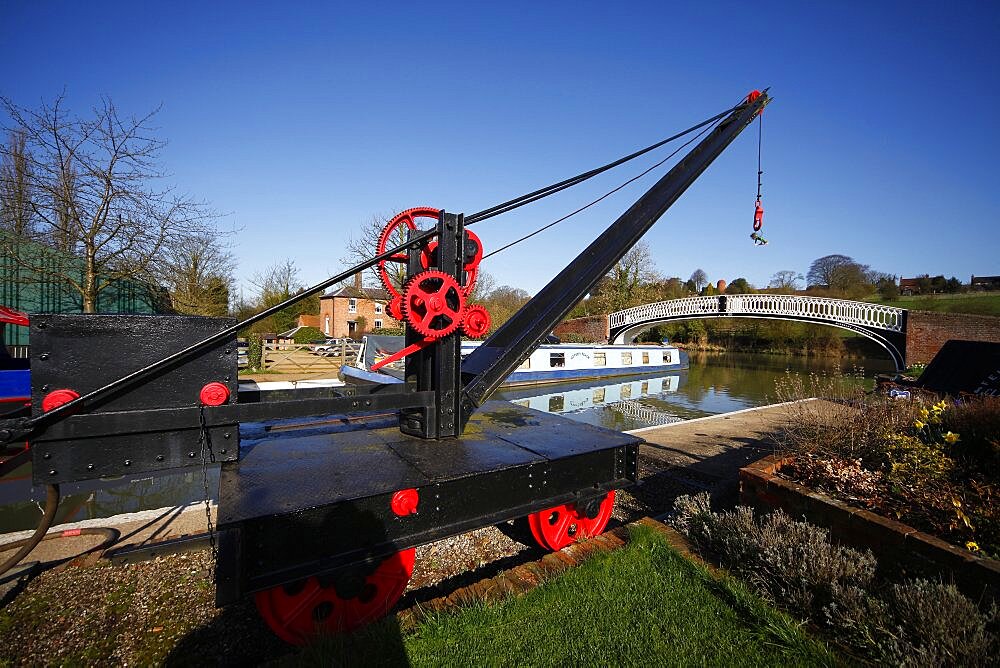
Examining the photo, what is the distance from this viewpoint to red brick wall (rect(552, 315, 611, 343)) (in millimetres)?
38031

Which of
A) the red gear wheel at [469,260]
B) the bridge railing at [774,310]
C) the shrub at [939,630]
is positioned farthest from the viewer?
the bridge railing at [774,310]

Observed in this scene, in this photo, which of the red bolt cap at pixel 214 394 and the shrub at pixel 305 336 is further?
the shrub at pixel 305 336

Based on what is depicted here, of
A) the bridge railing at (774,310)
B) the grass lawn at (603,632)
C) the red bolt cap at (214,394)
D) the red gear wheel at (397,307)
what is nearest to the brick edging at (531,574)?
the grass lawn at (603,632)

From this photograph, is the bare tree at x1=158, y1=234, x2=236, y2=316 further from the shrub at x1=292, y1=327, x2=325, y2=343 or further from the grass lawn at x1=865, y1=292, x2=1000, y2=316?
the grass lawn at x1=865, y1=292, x2=1000, y2=316

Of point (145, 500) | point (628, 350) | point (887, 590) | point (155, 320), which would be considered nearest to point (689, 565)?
point (887, 590)

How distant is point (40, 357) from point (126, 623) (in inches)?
77.1

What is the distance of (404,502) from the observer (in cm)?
263

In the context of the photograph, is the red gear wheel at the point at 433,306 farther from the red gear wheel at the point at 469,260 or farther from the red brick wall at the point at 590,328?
the red brick wall at the point at 590,328

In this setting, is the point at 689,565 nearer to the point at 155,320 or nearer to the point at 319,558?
the point at 319,558

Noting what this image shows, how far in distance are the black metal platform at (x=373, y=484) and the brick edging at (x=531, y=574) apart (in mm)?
446

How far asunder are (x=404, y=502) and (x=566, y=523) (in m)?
2.05

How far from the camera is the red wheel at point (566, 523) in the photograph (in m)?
4.02

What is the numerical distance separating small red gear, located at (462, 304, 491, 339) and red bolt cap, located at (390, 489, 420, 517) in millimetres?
1257

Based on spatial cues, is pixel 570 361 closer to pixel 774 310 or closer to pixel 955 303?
pixel 774 310
